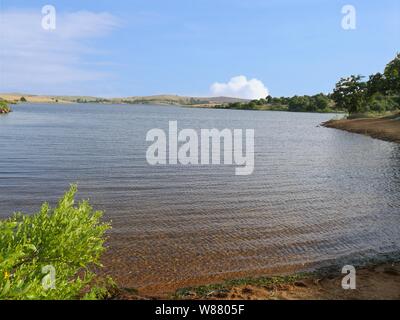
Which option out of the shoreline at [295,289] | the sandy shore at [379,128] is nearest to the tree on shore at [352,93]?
the sandy shore at [379,128]

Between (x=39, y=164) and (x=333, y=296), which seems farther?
(x=39, y=164)

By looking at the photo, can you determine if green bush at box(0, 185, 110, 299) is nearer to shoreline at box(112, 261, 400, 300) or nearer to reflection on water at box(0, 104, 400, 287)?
shoreline at box(112, 261, 400, 300)

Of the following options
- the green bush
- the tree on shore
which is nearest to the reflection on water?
the green bush

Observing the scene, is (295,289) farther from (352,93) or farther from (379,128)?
(352,93)

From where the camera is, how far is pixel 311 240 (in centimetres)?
1388

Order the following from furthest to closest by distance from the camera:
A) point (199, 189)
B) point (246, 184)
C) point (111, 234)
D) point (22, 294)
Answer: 1. point (246, 184)
2. point (199, 189)
3. point (111, 234)
4. point (22, 294)

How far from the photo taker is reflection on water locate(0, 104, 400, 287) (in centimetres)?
1205

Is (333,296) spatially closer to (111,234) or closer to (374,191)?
(111,234)

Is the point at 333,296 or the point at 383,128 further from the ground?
the point at 383,128

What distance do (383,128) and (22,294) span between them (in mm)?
71314

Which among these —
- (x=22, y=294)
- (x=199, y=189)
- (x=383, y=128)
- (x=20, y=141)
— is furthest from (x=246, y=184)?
(x=383, y=128)

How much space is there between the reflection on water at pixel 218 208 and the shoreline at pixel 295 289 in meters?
0.76

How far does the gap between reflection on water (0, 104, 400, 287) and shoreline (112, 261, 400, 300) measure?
0.76 metres

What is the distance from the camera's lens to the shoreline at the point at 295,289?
30.8 ft
